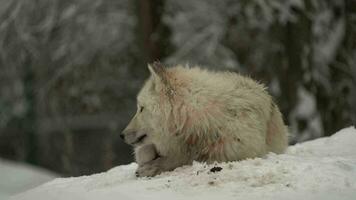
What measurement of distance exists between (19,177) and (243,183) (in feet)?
18.7

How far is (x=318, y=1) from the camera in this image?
12.1 metres

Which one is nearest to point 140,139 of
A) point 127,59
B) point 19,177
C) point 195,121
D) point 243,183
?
point 195,121

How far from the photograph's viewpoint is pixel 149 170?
5570mm

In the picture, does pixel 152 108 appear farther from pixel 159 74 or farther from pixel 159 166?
pixel 159 166

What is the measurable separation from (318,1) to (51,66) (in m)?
4.52

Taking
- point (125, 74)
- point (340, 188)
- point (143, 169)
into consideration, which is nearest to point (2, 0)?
point (125, 74)

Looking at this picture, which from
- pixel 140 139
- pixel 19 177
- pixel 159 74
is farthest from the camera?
pixel 19 177

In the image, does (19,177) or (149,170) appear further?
(19,177)

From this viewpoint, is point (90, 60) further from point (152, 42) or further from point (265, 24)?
point (265, 24)

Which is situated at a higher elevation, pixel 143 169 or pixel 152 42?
pixel 152 42

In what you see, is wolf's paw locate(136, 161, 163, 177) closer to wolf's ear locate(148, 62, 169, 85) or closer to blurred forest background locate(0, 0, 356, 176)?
wolf's ear locate(148, 62, 169, 85)

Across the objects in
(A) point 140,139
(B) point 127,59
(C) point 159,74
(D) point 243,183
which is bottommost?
(D) point 243,183

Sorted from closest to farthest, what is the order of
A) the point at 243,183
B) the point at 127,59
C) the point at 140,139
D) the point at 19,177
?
the point at 243,183, the point at 140,139, the point at 19,177, the point at 127,59

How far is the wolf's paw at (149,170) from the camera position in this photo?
219 inches
